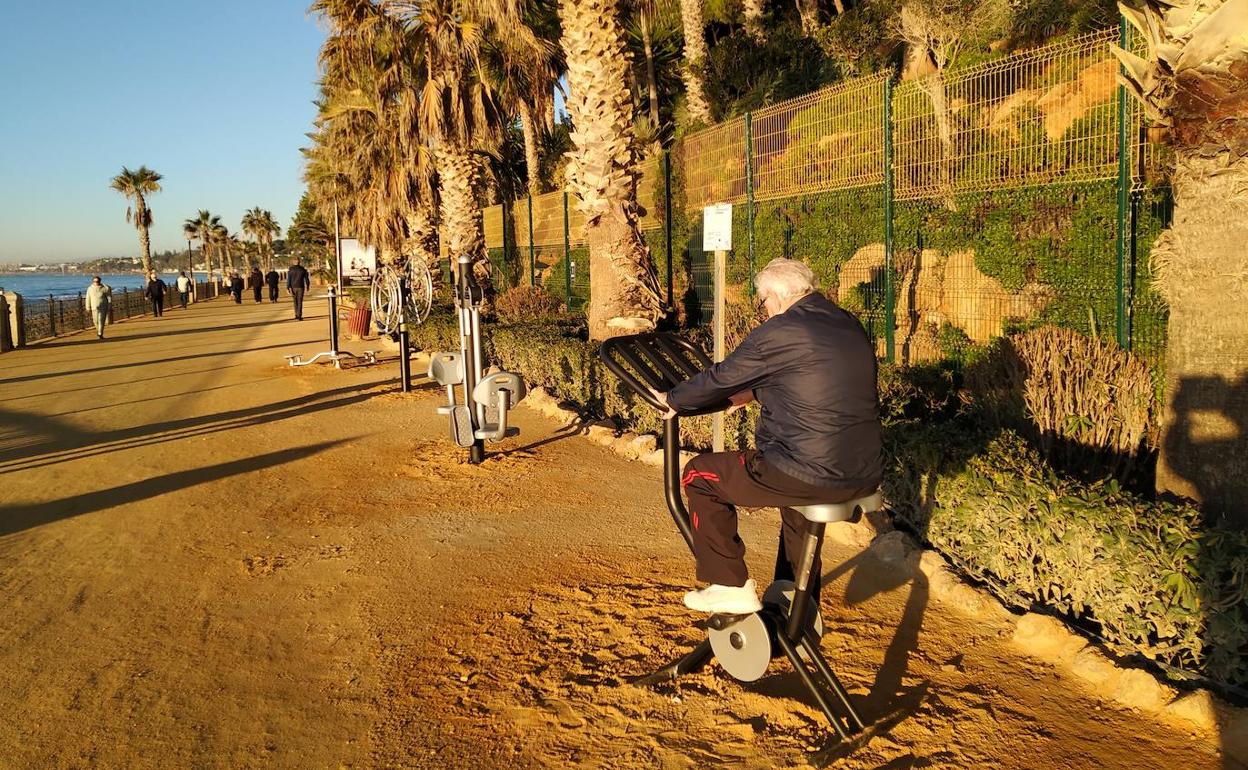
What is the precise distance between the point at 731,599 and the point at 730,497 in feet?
1.31

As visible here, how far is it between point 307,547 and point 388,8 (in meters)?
17.8

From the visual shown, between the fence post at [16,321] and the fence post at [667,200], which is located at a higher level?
the fence post at [667,200]

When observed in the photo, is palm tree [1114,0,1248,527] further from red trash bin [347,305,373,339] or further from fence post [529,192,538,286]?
red trash bin [347,305,373,339]

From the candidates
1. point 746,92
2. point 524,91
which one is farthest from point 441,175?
point 746,92

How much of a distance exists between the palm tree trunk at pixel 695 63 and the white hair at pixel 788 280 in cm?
1742

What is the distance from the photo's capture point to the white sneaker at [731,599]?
326cm

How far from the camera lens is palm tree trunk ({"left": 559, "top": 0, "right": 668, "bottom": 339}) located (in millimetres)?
11320

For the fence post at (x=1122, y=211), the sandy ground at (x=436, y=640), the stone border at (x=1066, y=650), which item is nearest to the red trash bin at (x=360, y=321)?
the sandy ground at (x=436, y=640)

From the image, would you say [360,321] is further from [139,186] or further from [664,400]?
[139,186]

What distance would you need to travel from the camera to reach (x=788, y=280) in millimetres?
3172

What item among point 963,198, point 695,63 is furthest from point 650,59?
point 963,198

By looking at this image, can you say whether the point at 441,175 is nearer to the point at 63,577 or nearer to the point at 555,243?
the point at 555,243

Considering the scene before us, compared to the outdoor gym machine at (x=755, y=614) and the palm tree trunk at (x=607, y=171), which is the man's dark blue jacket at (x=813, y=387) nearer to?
the outdoor gym machine at (x=755, y=614)

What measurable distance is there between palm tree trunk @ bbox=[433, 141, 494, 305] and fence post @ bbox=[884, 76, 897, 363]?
1280 cm
